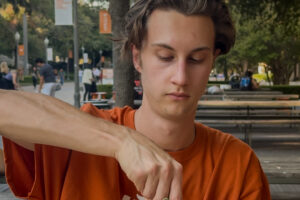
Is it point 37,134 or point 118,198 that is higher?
point 37,134

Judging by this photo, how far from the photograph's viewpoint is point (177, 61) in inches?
62.0

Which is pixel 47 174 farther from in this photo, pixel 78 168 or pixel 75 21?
pixel 75 21

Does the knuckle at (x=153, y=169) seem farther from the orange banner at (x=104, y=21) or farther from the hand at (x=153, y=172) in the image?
the orange banner at (x=104, y=21)

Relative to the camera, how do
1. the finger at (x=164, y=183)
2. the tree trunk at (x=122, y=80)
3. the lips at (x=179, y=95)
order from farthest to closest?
1. the tree trunk at (x=122, y=80)
2. the lips at (x=179, y=95)
3. the finger at (x=164, y=183)

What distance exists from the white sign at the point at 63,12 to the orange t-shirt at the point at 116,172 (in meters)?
13.5

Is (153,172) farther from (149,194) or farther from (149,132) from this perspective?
(149,132)

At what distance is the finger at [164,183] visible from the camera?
3.74 ft

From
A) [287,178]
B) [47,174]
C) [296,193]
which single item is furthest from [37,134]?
[296,193]

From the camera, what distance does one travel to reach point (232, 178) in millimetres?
1704

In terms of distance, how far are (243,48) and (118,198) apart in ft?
82.6

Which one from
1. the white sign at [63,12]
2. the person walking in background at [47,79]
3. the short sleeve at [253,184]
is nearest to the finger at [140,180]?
the short sleeve at [253,184]

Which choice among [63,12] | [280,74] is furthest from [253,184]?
[280,74]

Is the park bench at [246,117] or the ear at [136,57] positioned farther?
the park bench at [246,117]

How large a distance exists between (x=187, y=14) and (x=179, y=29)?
0.07 meters
